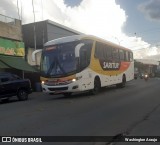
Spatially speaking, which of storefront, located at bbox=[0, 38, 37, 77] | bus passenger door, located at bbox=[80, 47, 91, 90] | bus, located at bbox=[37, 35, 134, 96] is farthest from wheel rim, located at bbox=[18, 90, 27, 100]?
storefront, located at bbox=[0, 38, 37, 77]

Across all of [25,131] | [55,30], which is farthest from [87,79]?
[55,30]

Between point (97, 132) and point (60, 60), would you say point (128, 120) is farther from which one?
point (60, 60)

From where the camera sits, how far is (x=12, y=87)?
23328 millimetres

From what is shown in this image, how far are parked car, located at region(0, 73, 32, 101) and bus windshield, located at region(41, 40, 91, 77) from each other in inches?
102

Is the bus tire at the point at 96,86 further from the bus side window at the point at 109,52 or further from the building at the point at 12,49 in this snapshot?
the building at the point at 12,49

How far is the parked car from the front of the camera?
2269 centimetres

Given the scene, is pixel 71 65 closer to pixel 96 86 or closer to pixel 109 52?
Result: pixel 96 86

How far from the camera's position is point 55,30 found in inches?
1959

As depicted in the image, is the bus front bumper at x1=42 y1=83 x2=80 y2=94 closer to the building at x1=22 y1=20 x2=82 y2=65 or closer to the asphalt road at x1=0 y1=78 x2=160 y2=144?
the asphalt road at x1=0 y1=78 x2=160 y2=144

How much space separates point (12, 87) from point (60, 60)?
401 cm

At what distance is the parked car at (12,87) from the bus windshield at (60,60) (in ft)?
8.49

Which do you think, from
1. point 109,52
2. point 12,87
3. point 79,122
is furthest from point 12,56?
point 79,122

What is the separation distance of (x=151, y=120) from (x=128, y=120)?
74 centimetres

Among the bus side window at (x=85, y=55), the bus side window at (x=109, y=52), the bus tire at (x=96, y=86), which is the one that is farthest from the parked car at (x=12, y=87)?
the bus side window at (x=109, y=52)
